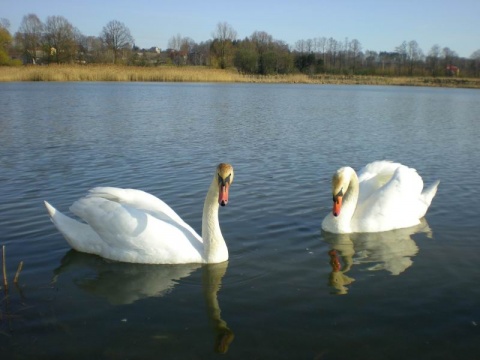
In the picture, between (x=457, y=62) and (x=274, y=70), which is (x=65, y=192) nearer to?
(x=274, y=70)

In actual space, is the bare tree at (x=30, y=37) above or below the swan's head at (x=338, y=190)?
above

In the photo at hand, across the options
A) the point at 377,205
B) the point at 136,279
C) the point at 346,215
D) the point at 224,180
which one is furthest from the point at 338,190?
the point at 136,279

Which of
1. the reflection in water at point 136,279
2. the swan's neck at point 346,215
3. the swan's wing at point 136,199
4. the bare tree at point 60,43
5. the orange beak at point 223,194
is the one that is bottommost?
the reflection in water at point 136,279

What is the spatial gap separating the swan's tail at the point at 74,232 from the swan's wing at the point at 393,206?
149 inches

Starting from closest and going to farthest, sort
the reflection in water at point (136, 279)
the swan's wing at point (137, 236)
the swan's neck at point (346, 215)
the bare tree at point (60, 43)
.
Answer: the reflection in water at point (136, 279), the swan's wing at point (137, 236), the swan's neck at point (346, 215), the bare tree at point (60, 43)

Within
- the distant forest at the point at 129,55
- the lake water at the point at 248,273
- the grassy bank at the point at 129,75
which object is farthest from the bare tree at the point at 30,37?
the lake water at the point at 248,273

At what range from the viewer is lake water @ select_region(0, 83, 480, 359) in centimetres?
427

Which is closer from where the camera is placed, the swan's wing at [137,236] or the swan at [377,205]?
the swan's wing at [137,236]

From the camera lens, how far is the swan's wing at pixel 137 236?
5.78m

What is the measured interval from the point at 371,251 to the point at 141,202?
3064 mm

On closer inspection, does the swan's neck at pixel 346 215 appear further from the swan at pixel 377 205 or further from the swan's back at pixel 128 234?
the swan's back at pixel 128 234

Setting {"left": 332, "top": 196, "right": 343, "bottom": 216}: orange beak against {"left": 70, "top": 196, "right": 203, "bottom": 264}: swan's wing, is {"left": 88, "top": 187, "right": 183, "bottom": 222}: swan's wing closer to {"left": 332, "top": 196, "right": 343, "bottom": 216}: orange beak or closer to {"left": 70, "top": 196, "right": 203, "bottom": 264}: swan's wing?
{"left": 70, "top": 196, "right": 203, "bottom": 264}: swan's wing

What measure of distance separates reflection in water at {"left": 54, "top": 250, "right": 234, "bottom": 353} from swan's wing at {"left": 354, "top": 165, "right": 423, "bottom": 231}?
101 inches

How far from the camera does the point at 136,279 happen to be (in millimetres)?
5527
